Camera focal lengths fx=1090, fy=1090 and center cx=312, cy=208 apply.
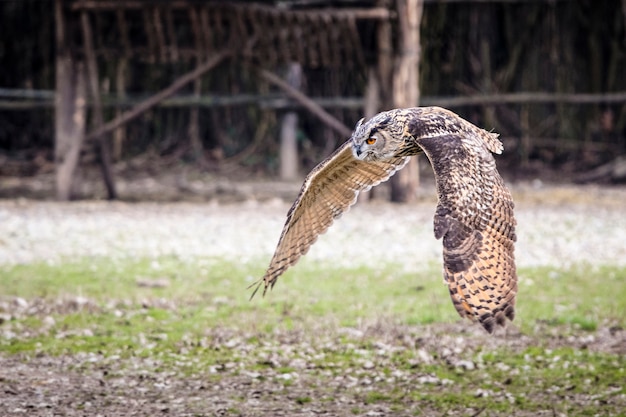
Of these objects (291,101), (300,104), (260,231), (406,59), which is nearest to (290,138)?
(291,101)

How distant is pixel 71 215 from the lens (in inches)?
458

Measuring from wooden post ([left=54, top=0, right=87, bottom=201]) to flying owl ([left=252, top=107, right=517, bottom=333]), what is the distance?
26.6 ft

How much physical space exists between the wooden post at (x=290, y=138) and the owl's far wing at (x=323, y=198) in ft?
32.1

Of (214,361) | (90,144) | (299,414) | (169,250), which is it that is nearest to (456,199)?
(299,414)

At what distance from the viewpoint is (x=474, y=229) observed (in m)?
4.19

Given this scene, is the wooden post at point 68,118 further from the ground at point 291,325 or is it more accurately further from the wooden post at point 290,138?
the wooden post at point 290,138

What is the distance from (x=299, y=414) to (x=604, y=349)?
2.23 m

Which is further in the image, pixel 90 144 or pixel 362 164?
pixel 90 144

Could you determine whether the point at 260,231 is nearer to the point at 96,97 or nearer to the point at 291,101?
the point at 96,97

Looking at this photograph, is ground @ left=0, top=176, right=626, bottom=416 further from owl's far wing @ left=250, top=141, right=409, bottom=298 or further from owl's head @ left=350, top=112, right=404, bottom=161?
owl's head @ left=350, top=112, right=404, bottom=161

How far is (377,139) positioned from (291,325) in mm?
2437

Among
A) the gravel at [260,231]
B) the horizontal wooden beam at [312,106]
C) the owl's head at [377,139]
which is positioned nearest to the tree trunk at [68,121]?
the gravel at [260,231]

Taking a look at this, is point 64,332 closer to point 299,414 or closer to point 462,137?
point 299,414

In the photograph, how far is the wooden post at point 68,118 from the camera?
1272 cm
